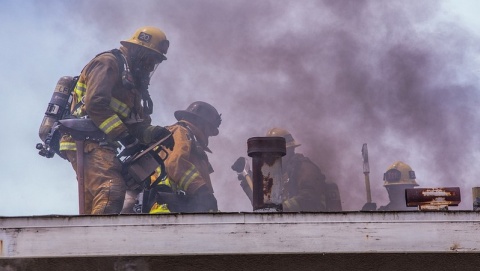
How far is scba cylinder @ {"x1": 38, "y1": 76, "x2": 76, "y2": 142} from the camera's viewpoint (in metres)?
10.4

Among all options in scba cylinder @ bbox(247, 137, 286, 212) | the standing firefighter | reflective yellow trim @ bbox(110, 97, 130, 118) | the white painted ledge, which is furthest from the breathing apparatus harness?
the white painted ledge

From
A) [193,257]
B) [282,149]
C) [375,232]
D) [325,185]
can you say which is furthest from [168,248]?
[325,185]

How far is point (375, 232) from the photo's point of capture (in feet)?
14.7

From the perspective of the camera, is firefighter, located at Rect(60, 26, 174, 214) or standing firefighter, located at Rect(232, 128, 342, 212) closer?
firefighter, located at Rect(60, 26, 174, 214)

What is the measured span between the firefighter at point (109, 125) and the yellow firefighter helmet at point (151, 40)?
0.61 metres

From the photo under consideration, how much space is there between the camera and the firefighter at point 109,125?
934 cm

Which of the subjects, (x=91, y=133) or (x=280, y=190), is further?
(x=91, y=133)

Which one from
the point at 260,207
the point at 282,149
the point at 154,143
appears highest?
the point at 154,143

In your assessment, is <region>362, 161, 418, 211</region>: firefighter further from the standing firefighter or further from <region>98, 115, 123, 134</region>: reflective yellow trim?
<region>98, 115, 123, 134</region>: reflective yellow trim

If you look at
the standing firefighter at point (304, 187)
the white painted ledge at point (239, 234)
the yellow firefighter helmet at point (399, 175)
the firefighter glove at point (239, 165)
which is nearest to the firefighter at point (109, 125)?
the standing firefighter at point (304, 187)

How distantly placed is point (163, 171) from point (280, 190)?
4325 millimetres

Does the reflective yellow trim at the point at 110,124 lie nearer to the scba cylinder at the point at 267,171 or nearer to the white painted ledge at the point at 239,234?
the scba cylinder at the point at 267,171

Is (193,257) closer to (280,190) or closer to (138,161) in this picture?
(280,190)

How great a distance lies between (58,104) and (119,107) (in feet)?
4.03
